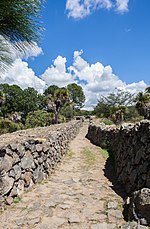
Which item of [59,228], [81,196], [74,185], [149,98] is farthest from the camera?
[149,98]

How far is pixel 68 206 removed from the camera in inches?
168

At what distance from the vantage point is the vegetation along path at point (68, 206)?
360cm

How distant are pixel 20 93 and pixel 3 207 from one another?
45100mm

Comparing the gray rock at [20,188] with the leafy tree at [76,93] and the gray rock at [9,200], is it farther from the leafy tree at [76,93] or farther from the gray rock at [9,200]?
the leafy tree at [76,93]

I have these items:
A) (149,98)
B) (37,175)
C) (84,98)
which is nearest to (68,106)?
(84,98)

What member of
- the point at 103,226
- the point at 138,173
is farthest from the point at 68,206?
the point at 138,173

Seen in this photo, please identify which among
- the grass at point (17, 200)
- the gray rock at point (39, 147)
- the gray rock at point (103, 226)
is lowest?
the gray rock at point (103, 226)

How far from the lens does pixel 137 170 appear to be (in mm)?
4980

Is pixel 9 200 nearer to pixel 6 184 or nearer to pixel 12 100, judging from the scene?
pixel 6 184

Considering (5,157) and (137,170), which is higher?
(5,157)

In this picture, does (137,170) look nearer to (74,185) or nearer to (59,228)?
(74,185)

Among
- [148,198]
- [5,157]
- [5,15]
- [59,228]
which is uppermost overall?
[5,15]

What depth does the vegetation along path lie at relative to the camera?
360cm

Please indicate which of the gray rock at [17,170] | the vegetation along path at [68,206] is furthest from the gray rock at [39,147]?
the gray rock at [17,170]
